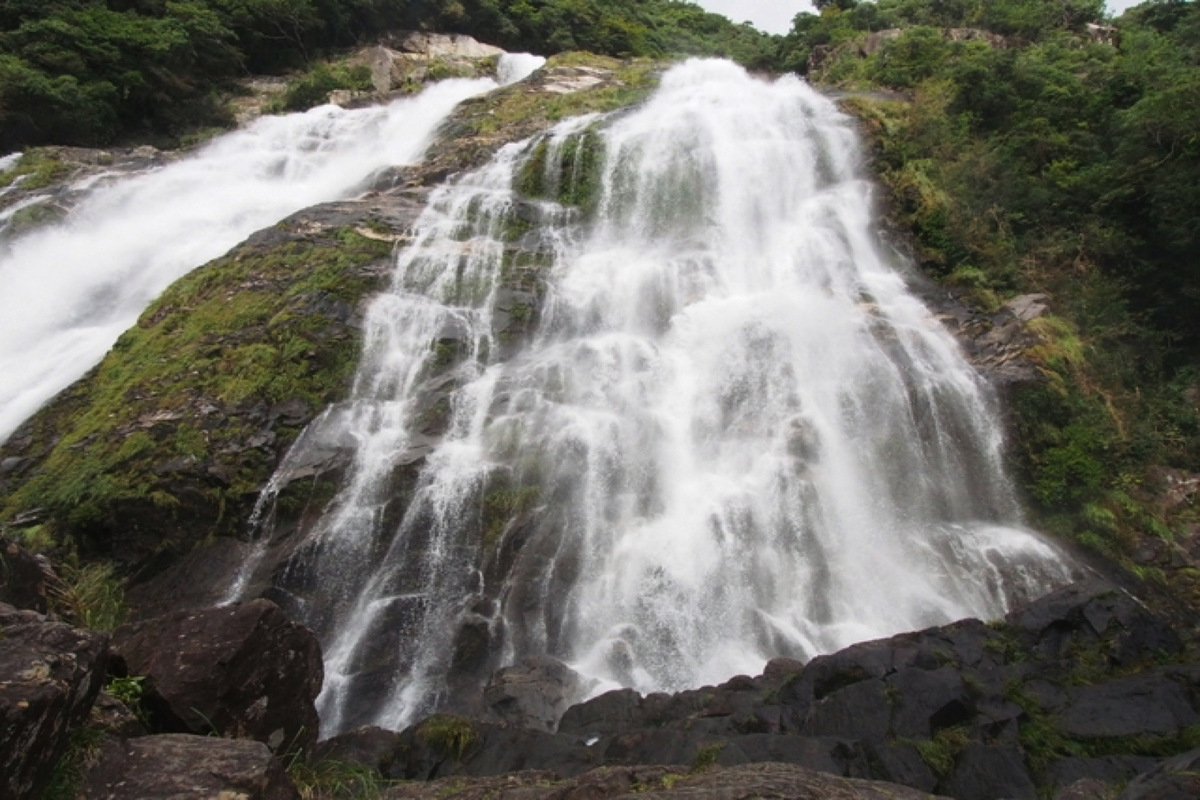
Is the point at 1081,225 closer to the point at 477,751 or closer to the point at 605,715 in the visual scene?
the point at 605,715

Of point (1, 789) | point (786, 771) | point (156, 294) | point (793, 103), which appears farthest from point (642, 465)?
point (793, 103)

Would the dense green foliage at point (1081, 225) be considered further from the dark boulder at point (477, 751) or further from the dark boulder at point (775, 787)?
the dark boulder at point (477, 751)

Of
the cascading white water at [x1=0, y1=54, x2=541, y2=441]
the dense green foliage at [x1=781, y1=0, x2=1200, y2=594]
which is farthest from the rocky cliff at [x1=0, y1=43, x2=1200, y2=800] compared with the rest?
the cascading white water at [x1=0, y1=54, x2=541, y2=441]

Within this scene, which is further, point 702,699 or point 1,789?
point 702,699

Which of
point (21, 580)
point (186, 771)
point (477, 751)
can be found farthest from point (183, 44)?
point (186, 771)

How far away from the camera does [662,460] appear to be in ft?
37.6

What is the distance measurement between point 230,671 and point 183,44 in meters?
30.9

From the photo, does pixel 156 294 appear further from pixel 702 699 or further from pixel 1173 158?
pixel 1173 158

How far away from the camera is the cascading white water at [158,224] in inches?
577

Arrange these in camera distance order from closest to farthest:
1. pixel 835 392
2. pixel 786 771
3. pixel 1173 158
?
pixel 786 771, pixel 835 392, pixel 1173 158

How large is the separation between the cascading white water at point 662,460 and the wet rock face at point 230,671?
3.00 metres

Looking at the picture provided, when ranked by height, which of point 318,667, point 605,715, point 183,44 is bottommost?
point 605,715

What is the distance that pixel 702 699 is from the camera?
6812 millimetres

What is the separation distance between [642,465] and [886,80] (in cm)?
1947
